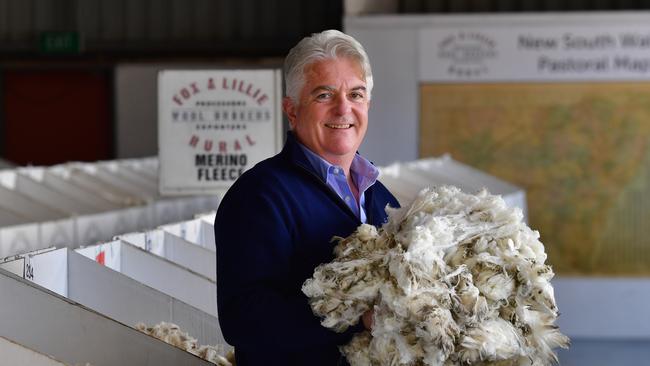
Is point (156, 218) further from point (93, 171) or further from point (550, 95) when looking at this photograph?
point (550, 95)

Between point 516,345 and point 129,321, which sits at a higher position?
point 516,345

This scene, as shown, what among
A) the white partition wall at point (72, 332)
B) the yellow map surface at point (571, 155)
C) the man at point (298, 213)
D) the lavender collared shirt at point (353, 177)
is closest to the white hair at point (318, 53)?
the man at point (298, 213)

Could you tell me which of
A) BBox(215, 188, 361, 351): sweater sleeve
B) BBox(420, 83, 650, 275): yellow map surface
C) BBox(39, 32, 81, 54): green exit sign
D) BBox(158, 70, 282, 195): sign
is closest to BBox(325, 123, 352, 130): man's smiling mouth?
BBox(215, 188, 361, 351): sweater sleeve

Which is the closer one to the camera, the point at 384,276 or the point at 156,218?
the point at 384,276

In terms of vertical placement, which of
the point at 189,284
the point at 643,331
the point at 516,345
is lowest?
the point at 643,331

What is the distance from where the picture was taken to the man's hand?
1798 mm

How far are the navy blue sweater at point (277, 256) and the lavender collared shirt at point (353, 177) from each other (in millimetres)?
20

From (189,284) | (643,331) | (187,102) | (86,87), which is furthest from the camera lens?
(86,87)

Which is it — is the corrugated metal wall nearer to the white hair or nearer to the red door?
the red door

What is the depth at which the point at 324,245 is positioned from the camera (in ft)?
6.32

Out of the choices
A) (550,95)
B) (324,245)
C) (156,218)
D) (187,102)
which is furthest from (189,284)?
(550,95)

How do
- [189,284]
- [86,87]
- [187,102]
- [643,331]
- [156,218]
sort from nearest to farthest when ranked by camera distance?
[189,284]
[187,102]
[156,218]
[643,331]
[86,87]

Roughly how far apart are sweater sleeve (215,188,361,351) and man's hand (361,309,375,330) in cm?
2

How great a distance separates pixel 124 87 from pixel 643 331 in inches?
274
